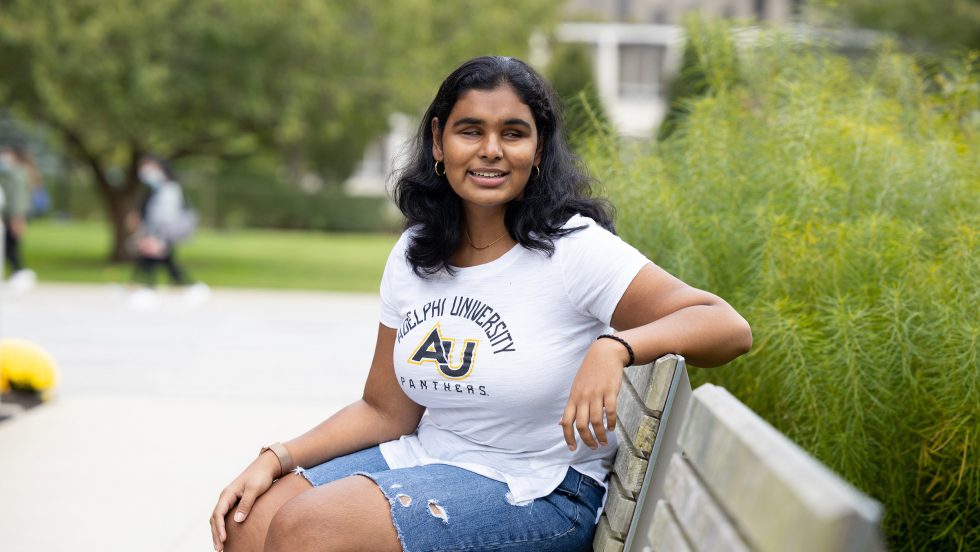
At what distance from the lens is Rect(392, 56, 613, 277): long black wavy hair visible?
240 cm

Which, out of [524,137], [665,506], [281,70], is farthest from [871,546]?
[281,70]

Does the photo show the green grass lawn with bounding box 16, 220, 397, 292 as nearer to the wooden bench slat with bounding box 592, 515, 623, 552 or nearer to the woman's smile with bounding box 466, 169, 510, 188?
the woman's smile with bounding box 466, 169, 510, 188

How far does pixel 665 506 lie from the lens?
5.86 ft

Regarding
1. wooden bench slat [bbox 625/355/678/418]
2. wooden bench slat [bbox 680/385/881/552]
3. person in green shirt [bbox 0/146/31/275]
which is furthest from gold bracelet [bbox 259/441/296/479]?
person in green shirt [bbox 0/146/31/275]

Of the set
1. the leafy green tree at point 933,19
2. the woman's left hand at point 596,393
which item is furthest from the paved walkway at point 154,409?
the leafy green tree at point 933,19

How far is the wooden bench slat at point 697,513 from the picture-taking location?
1.38m

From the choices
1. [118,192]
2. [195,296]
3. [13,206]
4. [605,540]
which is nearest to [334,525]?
[605,540]

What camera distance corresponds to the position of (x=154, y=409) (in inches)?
253

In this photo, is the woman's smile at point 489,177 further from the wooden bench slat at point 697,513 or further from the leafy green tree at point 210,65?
the leafy green tree at point 210,65

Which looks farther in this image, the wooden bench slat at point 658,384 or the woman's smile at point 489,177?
the woman's smile at point 489,177

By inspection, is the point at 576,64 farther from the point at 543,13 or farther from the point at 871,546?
the point at 871,546

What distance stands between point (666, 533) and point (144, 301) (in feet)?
37.4

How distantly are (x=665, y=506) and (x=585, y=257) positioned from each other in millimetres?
651

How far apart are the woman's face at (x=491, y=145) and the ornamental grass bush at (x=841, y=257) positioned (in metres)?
1.13
